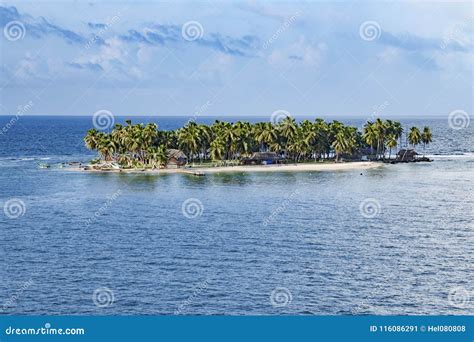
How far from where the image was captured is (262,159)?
151 m

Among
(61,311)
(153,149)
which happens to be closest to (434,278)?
(61,311)

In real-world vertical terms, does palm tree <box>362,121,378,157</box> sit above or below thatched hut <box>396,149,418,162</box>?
above

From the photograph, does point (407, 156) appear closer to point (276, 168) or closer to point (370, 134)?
point (370, 134)

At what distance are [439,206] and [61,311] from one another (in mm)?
57262

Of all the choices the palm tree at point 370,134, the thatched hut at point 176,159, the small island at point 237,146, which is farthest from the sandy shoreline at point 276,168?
the palm tree at point 370,134

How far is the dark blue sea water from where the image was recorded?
47969mm

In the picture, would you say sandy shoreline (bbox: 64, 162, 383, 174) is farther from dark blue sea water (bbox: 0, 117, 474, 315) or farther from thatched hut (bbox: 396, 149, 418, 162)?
dark blue sea water (bbox: 0, 117, 474, 315)

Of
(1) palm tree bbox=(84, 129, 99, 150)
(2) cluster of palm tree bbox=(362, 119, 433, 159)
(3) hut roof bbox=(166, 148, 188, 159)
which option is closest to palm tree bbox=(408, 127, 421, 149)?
(2) cluster of palm tree bbox=(362, 119, 433, 159)

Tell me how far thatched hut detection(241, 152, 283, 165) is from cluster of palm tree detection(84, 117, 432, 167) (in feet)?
4.81

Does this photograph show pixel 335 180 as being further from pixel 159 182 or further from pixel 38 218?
pixel 38 218

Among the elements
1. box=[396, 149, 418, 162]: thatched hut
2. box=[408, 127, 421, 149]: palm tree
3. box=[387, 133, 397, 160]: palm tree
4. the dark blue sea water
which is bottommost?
the dark blue sea water

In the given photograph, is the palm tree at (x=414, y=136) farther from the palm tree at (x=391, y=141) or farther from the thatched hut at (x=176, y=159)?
the thatched hut at (x=176, y=159)

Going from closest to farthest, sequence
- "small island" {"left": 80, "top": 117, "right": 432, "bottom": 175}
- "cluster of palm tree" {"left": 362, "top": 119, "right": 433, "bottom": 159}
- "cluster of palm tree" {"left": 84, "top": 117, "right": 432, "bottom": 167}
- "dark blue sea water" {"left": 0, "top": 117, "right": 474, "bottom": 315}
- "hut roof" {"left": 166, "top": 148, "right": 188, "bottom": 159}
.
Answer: "dark blue sea water" {"left": 0, "top": 117, "right": 474, "bottom": 315}
"small island" {"left": 80, "top": 117, "right": 432, "bottom": 175}
"cluster of palm tree" {"left": 84, "top": 117, "right": 432, "bottom": 167}
"hut roof" {"left": 166, "top": 148, "right": 188, "bottom": 159}
"cluster of palm tree" {"left": 362, "top": 119, "right": 433, "bottom": 159}

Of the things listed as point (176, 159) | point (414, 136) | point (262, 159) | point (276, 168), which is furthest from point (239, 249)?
point (414, 136)
